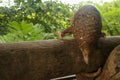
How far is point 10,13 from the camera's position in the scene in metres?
2.53

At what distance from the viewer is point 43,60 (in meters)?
0.76

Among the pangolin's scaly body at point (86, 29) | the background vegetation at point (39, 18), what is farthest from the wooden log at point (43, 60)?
the background vegetation at point (39, 18)

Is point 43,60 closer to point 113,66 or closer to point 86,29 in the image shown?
point 86,29

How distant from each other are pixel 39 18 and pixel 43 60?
1988 millimetres

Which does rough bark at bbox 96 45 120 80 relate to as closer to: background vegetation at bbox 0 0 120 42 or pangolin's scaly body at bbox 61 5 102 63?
pangolin's scaly body at bbox 61 5 102 63

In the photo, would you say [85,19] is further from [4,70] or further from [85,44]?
[4,70]

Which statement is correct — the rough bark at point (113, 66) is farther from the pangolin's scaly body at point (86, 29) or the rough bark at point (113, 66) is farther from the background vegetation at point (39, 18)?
the background vegetation at point (39, 18)

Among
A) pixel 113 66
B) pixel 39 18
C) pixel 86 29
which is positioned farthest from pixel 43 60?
pixel 39 18

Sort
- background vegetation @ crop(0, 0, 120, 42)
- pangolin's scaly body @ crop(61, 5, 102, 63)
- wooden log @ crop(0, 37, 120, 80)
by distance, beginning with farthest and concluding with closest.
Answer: background vegetation @ crop(0, 0, 120, 42) → pangolin's scaly body @ crop(61, 5, 102, 63) → wooden log @ crop(0, 37, 120, 80)

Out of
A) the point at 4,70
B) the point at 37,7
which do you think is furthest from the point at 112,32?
the point at 4,70

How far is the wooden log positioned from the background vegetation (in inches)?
49.0

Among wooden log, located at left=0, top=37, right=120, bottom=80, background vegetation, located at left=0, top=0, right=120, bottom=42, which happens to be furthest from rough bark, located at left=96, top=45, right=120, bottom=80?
background vegetation, located at left=0, top=0, right=120, bottom=42

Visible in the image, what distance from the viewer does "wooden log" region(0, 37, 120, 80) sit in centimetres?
68

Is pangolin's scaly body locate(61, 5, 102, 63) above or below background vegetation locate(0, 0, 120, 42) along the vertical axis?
above
